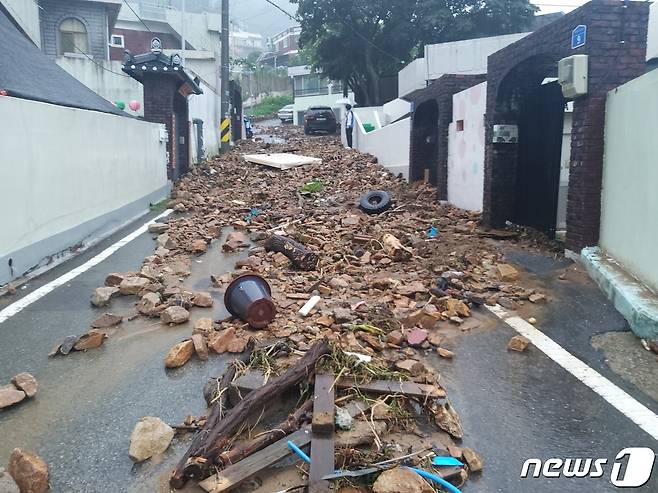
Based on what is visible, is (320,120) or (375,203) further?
(320,120)

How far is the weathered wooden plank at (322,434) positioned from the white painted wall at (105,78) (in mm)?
20934

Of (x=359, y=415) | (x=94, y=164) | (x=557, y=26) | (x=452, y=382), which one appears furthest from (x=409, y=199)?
(x=359, y=415)

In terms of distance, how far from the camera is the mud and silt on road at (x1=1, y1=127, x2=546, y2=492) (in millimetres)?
3383

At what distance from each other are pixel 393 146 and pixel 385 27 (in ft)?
48.0

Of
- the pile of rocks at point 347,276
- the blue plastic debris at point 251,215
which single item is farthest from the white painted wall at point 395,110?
the blue plastic debris at point 251,215

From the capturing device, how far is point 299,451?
120 inches

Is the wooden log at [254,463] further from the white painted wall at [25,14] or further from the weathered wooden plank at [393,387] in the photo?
the white painted wall at [25,14]

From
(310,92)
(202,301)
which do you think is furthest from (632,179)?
(310,92)

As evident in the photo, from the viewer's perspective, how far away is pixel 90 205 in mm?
9094

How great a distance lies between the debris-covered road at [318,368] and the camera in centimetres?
321

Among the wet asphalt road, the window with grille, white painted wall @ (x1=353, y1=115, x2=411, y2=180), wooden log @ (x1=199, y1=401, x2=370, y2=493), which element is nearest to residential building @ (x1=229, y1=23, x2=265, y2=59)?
the window with grille

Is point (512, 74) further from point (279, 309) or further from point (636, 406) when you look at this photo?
point (636, 406)

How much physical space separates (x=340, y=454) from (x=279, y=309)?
8.56 feet

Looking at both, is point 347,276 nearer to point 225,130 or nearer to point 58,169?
point 58,169
